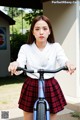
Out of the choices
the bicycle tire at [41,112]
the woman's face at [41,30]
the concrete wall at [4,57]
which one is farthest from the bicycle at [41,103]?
the concrete wall at [4,57]

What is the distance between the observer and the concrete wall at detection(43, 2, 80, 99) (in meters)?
6.27

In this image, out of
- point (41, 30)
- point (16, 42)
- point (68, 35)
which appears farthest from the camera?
point (16, 42)

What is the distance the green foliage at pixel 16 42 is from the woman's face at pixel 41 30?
12095 mm

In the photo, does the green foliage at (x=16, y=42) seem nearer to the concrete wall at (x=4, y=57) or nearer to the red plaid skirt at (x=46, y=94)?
the concrete wall at (x=4, y=57)

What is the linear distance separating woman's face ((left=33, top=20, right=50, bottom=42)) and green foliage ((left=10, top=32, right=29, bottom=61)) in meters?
12.1

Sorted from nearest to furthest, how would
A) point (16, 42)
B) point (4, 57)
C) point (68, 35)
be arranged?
1. point (68, 35)
2. point (4, 57)
3. point (16, 42)

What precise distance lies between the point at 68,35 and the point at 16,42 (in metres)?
9.04

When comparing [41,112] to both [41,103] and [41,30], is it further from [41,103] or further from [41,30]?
[41,30]

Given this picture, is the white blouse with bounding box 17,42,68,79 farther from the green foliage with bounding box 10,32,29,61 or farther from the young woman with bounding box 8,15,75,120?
the green foliage with bounding box 10,32,29,61

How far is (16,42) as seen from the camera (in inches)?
603

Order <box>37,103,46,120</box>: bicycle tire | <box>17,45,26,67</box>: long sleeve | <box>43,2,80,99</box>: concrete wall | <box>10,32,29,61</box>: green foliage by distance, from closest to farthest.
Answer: <box>37,103,46,120</box>: bicycle tire
<box>17,45,26,67</box>: long sleeve
<box>43,2,80,99</box>: concrete wall
<box>10,32,29,61</box>: green foliage

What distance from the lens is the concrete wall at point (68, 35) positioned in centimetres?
627

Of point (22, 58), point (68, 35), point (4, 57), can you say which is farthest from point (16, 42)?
point (22, 58)

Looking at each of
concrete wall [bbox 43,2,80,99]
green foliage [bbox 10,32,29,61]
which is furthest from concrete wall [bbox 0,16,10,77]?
concrete wall [bbox 43,2,80,99]
